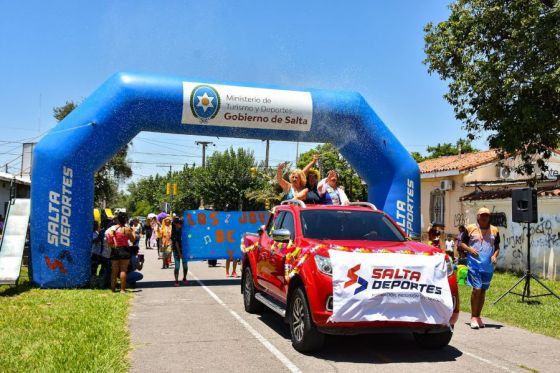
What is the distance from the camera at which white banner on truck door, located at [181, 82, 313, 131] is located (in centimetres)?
1327

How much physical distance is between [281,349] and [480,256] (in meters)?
3.74

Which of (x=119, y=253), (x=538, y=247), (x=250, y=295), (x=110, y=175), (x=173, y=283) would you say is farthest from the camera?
(x=110, y=175)

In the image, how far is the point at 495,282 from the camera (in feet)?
52.3

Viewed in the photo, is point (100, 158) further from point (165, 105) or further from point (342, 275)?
point (342, 275)

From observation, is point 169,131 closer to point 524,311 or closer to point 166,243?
point 166,243

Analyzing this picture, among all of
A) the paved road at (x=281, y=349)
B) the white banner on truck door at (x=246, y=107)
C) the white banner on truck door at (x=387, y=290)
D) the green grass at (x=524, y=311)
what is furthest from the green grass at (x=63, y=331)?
the green grass at (x=524, y=311)

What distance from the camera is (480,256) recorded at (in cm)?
880

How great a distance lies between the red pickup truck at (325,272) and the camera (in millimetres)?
6219

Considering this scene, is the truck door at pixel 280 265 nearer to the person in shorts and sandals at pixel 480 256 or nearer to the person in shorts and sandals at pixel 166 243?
the person in shorts and sandals at pixel 480 256

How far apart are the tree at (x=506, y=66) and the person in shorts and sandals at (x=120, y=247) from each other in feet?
33.6

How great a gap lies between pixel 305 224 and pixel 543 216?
12.7m

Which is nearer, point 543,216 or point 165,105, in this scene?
point 165,105

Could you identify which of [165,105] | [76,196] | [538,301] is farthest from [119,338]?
[538,301]

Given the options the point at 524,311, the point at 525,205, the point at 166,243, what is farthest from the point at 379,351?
the point at 166,243
